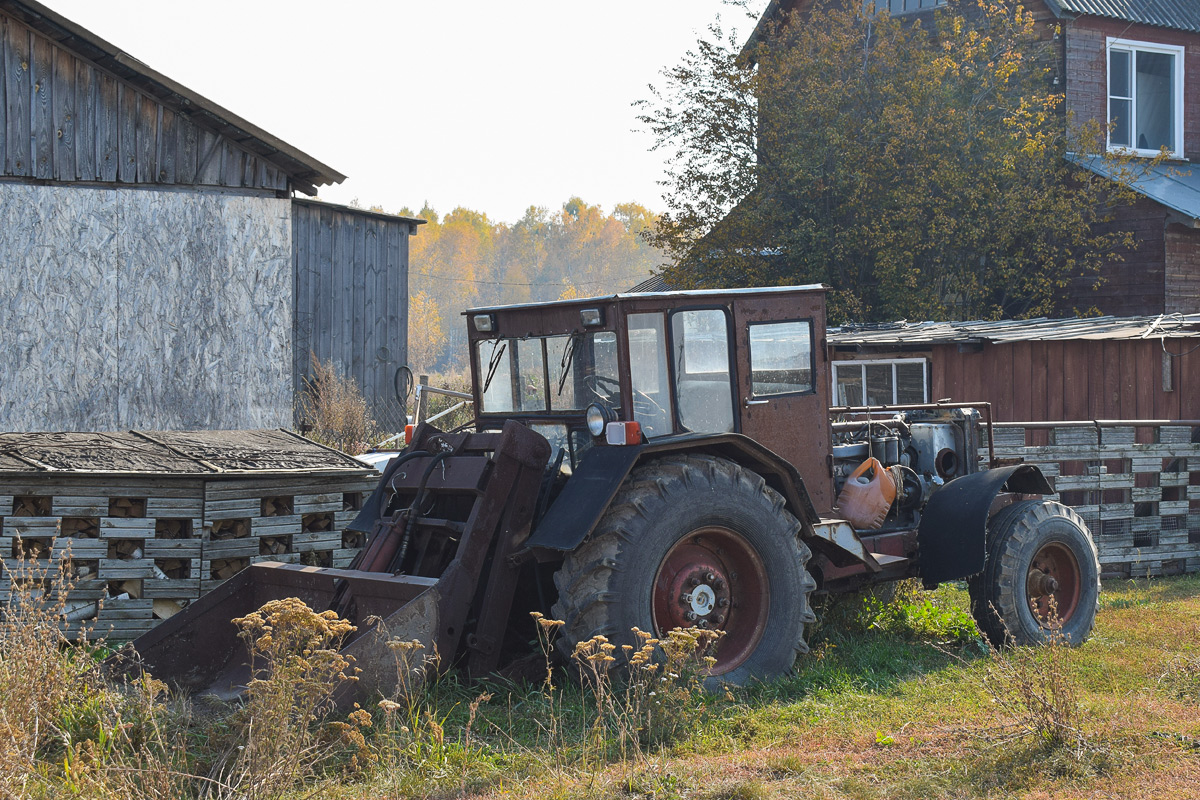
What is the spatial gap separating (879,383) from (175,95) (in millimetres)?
9694

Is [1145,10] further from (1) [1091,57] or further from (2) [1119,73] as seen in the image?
(1) [1091,57]

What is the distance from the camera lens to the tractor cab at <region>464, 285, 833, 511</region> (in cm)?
623

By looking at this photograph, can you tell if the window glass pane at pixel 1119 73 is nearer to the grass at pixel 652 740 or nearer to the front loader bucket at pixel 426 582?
the grass at pixel 652 740

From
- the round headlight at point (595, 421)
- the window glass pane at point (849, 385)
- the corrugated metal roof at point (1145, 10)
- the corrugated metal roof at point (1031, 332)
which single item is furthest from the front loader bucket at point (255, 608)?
the corrugated metal roof at point (1145, 10)

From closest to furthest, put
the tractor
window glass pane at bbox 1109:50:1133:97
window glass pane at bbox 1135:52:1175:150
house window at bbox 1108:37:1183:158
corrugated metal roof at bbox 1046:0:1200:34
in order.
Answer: the tractor < corrugated metal roof at bbox 1046:0:1200:34 < house window at bbox 1108:37:1183:158 < window glass pane at bbox 1109:50:1133:97 < window glass pane at bbox 1135:52:1175:150

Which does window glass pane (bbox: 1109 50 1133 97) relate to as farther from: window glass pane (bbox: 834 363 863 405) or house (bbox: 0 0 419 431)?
house (bbox: 0 0 419 431)

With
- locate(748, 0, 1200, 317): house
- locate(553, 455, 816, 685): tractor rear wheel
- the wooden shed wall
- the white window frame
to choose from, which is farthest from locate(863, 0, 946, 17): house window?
locate(553, 455, 816, 685): tractor rear wheel

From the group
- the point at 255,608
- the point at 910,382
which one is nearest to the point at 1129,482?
the point at 910,382

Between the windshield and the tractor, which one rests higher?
the windshield

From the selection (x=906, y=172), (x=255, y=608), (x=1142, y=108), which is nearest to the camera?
(x=255, y=608)

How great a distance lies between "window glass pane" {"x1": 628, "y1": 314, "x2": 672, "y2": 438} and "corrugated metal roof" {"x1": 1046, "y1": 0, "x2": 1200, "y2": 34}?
17973 millimetres

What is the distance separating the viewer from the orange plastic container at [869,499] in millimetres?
7551

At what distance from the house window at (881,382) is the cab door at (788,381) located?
7812mm

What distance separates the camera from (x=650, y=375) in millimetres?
6297
